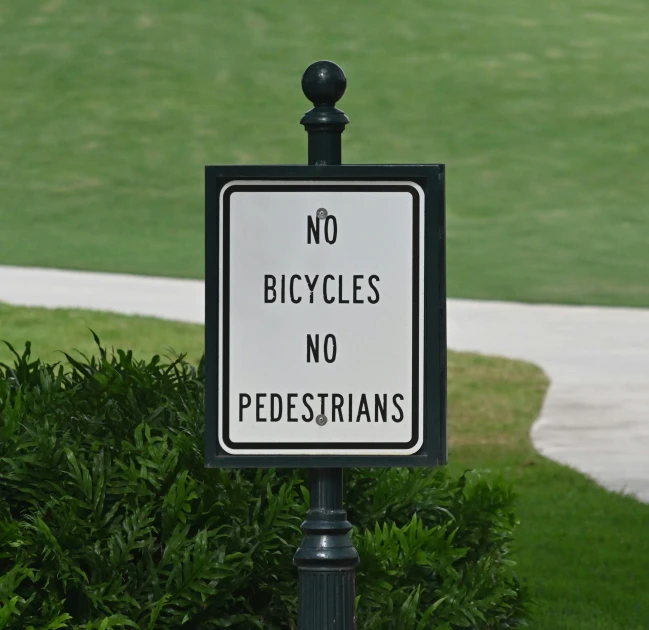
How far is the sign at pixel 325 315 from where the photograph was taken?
2631 mm

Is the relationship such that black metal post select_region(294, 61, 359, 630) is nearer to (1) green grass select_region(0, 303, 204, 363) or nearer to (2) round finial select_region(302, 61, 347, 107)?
(2) round finial select_region(302, 61, 347, 107)

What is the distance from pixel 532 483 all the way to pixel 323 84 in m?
6.43

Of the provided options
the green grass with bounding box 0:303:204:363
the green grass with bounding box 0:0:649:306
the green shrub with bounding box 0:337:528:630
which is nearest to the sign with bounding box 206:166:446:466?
the green shrub with bounding box 0:337:528:630

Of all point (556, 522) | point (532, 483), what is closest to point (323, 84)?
point (556, 522)

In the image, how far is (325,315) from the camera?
263cm

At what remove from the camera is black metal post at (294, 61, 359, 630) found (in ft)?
8.73

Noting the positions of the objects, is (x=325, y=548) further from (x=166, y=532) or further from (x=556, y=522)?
(x=556, y=522)

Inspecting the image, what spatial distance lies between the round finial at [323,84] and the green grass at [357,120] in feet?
51.9

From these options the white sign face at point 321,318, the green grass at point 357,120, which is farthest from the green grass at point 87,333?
the white sign face at point 321,318

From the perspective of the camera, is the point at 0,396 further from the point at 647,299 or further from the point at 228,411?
the point at 647,299

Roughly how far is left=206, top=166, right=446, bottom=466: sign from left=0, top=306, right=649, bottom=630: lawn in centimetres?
330

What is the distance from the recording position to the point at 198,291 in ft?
58.3

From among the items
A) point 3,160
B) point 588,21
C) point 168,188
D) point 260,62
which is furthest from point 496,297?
point 588,21

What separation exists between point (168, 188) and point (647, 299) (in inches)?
428
